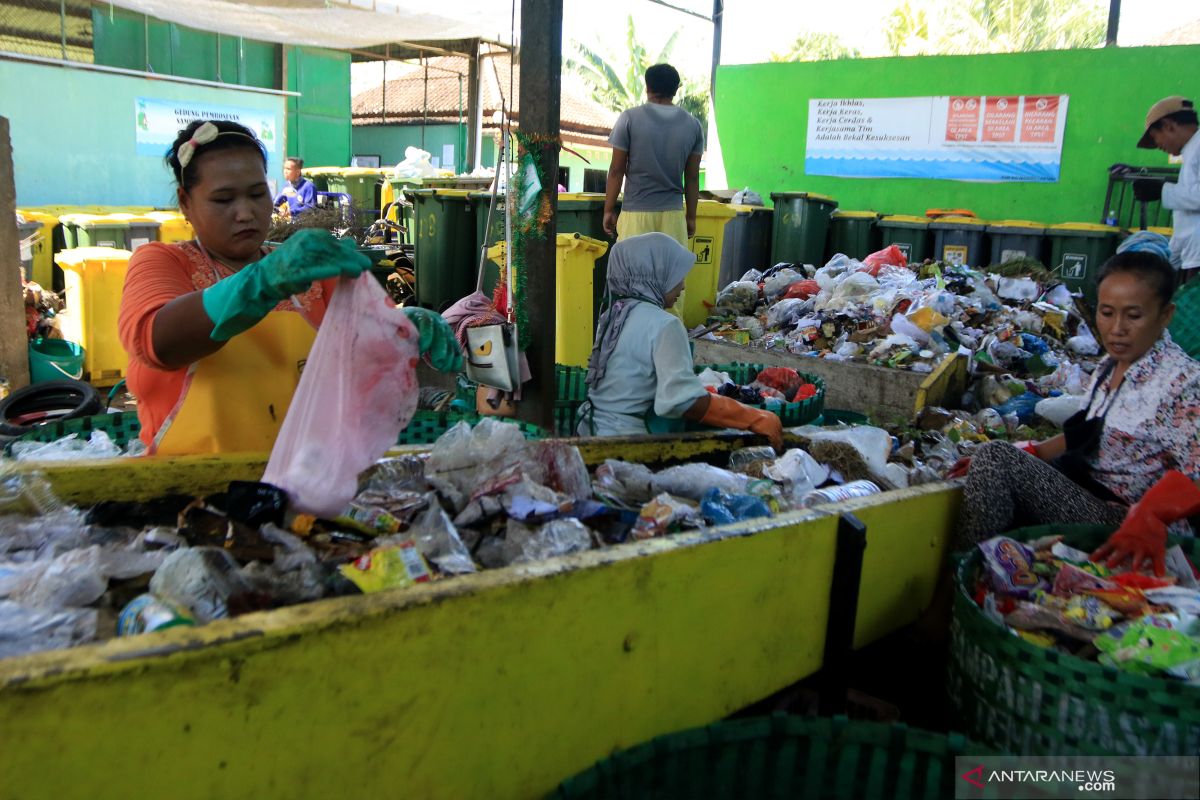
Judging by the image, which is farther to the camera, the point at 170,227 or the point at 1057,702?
the point at 170,227

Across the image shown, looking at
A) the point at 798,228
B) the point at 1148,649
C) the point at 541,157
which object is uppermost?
the point at 541,157

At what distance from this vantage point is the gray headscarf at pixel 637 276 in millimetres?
3533

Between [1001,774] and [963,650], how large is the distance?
0.44m

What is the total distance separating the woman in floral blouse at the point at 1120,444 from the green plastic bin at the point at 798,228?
676 cm

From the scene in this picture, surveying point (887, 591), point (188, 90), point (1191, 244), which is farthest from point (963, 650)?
point (188, 90)

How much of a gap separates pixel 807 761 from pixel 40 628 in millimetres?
1371

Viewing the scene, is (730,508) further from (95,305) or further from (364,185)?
(364,185)

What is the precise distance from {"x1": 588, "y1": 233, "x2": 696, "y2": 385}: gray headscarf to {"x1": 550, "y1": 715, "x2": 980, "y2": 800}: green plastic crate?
6.98ft

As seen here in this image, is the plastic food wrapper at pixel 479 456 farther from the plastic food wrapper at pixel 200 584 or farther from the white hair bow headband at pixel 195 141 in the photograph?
the white hair bow headband at pixel 195 141

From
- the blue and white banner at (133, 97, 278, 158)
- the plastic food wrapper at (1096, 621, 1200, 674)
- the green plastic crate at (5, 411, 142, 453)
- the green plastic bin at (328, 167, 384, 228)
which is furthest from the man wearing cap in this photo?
the blue and white banner at (133, 97, 278, 158)

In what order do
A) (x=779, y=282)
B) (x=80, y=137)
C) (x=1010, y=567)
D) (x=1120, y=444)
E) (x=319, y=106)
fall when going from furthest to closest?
(x=319, y=106) < (x=80, y=137) < (x=779, y=282) < (x=1120, y=444) < (x=1010, y=567)

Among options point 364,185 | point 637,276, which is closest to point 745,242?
point 637,276

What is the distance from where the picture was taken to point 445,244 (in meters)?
7.65

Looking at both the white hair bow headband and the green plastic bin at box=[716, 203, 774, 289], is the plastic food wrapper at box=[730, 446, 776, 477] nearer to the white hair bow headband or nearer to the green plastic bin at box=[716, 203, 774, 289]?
the white hair bow headband
